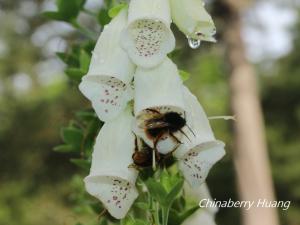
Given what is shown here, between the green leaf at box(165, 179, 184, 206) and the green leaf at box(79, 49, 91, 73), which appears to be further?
the green leaf at box(79, 49, 91, 73)

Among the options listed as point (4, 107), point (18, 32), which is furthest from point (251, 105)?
point (18, 32)

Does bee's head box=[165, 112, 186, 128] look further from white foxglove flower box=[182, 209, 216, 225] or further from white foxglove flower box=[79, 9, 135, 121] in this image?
white foxglove flower box=[182, 209, 216, 225]

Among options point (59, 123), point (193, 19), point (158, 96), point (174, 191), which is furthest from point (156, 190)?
point (59, 123)

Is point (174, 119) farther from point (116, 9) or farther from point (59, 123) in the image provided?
point (59, 123)

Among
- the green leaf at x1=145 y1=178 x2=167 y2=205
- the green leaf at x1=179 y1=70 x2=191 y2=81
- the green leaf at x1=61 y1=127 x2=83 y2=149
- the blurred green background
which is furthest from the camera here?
the blurred green background

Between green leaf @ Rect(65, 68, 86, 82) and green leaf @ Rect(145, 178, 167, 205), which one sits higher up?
green leaf @ Rect(65, 68, 86, 82)

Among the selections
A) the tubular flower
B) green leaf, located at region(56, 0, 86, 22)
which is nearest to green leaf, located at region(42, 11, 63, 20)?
green leaf, located at region(56, 0, 86, 22)

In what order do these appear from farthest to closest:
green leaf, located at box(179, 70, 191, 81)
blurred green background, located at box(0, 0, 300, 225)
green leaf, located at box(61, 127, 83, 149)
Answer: blurred green background, located at box(0, 0, 300, 225)
green leaf, located at box(61, 127, 83, 149)
green leaf, located at box(179, 70, 191, 81)

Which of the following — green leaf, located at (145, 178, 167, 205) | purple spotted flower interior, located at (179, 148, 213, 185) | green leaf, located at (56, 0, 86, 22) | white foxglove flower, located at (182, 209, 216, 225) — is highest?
green leaf, located at (56, 0, 86, 22)
